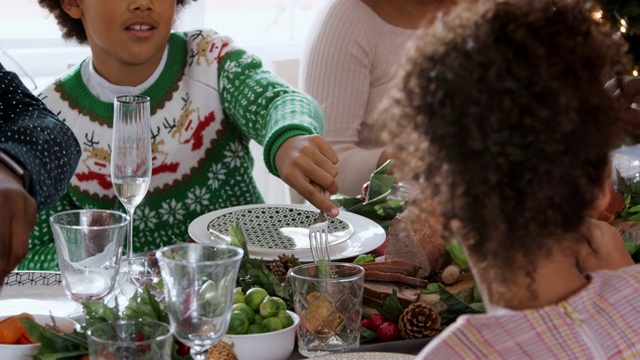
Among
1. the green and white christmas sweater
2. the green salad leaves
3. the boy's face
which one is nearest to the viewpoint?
the green salad leaves

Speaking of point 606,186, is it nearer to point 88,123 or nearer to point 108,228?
point 108,228

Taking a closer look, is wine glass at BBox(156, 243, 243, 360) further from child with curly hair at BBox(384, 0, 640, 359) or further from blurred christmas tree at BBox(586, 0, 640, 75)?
blurred christmas tree at BBox(586, 0, 640, 75)

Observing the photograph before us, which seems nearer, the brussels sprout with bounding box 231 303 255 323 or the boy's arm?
the brussels sprout with bounding box 231 303 255 323

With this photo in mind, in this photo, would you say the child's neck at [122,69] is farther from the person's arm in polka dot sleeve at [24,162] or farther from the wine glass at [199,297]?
the wine glass at [199,297]

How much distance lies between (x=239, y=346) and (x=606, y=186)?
52 cm

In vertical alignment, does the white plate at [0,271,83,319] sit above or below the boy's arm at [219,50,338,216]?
below

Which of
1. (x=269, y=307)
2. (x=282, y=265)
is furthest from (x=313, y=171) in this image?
(x=269, y=307)

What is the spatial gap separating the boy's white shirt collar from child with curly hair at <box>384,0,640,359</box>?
131cm

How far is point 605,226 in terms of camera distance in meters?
1.24

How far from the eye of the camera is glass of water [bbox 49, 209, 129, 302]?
1200 mm

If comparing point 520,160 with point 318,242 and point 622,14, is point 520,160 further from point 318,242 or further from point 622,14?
point 622,14

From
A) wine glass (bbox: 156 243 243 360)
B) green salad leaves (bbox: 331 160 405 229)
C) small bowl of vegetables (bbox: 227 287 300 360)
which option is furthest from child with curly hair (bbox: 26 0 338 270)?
wine glass (bbox: 156 243 243 360)

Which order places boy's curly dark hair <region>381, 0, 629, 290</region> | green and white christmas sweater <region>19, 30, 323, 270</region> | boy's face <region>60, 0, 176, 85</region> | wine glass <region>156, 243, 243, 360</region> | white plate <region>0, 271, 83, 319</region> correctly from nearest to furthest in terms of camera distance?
boy's curly dark hair <region>381, 0, 629, 290</region>
wine glass <region>156, 243, 243, 360</region>
white plate <region>0, 271, 83, 319</region>
boy's face <region>60, 0, 176, 85</region>
green and white christmas sweater <region>19, 30, 323, 270</region>

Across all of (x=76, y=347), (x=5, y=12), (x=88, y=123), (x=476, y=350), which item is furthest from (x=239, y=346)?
(x=5, y=12)
